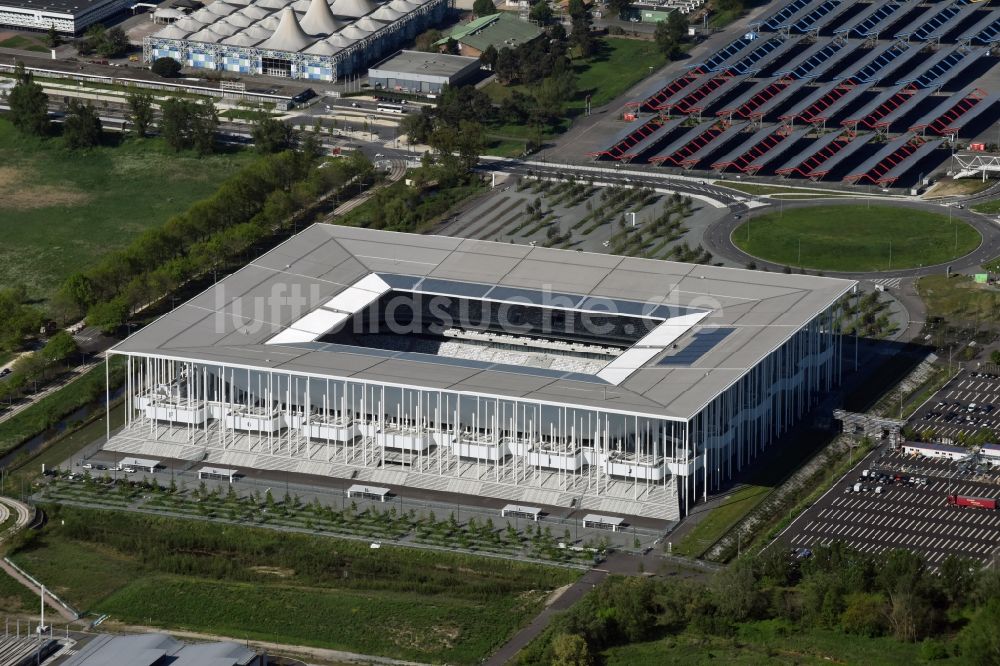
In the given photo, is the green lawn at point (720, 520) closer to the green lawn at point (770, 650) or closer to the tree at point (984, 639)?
the green lawn at point (770, 650)

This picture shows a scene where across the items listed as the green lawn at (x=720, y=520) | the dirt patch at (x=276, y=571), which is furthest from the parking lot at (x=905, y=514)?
the dirt patch at (x=276, y=571)

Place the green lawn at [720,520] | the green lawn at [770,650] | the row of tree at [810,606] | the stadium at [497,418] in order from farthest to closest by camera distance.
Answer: the stadium at [497,418], the green lawn at [720,520], the row of tree at [810,606], the green lawn at [770,650]

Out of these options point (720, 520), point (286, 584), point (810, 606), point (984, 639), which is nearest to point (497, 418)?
point (720, 520)

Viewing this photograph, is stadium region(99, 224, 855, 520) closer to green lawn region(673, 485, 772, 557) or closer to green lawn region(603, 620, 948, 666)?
green lawn region(673, 485, 772, 557)

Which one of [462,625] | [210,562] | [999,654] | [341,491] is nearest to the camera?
[999,654]

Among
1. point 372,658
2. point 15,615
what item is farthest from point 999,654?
point 15,615

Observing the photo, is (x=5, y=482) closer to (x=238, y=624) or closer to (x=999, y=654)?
(x=238, y=624)

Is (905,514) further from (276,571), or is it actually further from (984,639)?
(276,571)
